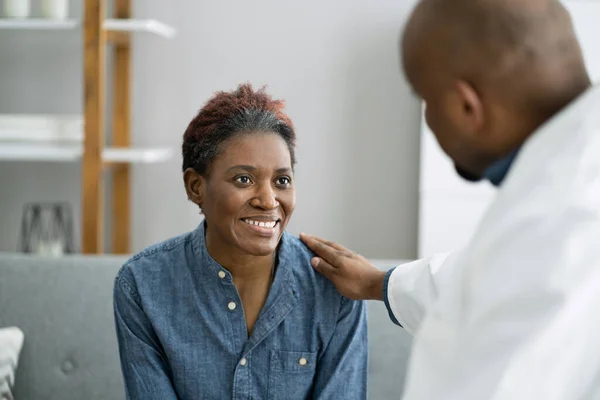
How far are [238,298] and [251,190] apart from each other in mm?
193

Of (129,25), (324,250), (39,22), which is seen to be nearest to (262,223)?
(324,250)

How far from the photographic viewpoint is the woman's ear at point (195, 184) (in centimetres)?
149

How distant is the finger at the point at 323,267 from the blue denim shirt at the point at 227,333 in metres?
0.03

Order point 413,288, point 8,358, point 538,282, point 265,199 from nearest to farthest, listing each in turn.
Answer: point 538,282, point 413,288, point 265,199, point 8,358

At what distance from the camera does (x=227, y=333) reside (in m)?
1.47

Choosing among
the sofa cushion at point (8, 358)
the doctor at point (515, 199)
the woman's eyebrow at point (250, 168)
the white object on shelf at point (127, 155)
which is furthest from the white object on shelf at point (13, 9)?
the doctor at point (515, 199)

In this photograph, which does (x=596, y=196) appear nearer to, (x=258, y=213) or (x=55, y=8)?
(x=258, y=213)

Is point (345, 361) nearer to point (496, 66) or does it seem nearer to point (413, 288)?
point (413, 288)

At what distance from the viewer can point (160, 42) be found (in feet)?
11.5

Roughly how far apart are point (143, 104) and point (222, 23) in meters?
Result: 0.47

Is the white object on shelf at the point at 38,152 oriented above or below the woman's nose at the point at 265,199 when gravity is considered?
below

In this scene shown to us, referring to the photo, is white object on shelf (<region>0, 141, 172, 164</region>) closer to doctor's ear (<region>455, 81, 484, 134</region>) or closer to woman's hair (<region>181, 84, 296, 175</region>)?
woman's hair (<region>181, 84, 296, 175</region>)

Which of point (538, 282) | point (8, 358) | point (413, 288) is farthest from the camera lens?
point (8, 358)

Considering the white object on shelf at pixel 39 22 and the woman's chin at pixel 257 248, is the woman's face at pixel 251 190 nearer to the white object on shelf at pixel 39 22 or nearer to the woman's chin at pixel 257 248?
the woman's chin at pixel 257 248
